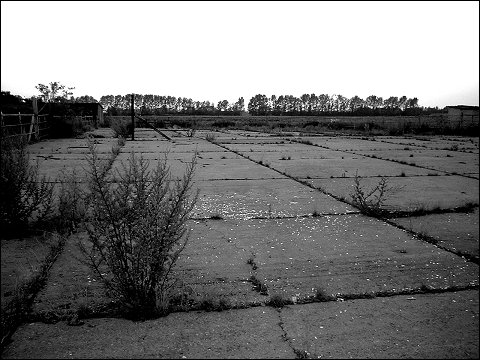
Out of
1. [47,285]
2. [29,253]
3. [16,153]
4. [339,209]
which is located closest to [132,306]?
[47,285]

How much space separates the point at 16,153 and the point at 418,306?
349cm

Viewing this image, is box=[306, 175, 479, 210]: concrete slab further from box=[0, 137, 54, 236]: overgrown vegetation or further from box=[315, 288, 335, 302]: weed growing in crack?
box=[0, 137, 54, 236]: overgrown vegetation

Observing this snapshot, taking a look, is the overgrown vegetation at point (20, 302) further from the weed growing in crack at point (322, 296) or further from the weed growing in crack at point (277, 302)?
the weed growing in crack at point (322, 296)

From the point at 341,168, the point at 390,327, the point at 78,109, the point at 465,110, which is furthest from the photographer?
the point at 465,110

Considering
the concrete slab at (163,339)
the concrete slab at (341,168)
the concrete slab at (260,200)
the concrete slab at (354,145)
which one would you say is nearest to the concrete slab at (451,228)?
the concrete slab at (260,200)

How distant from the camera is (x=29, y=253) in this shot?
9.60 ft

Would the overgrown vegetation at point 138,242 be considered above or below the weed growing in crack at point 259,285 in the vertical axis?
above

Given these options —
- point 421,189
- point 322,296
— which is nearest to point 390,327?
point 322,296

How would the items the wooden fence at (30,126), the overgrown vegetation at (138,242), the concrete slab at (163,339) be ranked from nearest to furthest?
the concrete slab at (163,339), the overgrown vegetation at (138,242), the wooden fence at (30,126)

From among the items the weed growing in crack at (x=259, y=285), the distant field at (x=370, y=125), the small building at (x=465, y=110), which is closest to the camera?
the weed growing in crack at (x=259, y=285)

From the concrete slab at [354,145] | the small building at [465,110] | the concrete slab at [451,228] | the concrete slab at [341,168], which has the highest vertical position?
the small building at [465,110]

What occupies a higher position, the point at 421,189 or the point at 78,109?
the point at 78,109

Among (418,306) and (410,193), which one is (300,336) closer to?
(418,306)

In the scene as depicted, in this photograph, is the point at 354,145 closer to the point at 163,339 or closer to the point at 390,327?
the point at 390,327
